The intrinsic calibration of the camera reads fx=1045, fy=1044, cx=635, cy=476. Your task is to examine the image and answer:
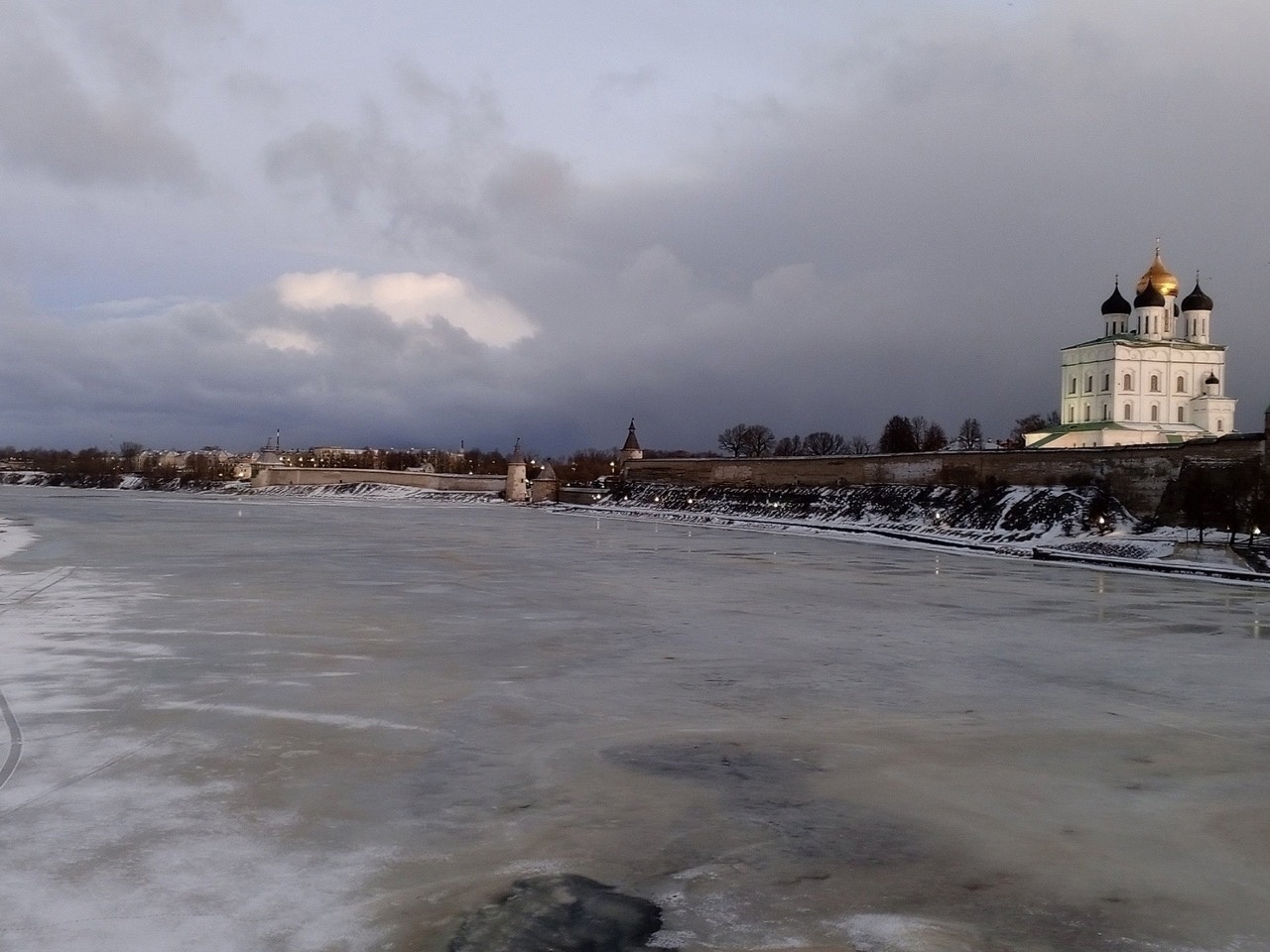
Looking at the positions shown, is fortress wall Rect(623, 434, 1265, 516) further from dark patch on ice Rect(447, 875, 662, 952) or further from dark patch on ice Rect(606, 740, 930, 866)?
→ dark patch on ice Rect(447, 875, 662, 952)

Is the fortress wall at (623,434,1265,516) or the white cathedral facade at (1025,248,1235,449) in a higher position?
the white cathedral facade at (1025,248,1235,449)

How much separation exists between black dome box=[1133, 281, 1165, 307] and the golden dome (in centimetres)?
15

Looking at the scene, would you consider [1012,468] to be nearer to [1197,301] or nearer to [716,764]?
[1197,301]

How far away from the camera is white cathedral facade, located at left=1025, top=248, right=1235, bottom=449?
4853 centimetres

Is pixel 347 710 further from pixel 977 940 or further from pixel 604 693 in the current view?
pixel 977 940

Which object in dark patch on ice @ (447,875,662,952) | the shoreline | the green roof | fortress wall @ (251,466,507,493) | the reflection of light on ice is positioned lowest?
dark patch on ice @ (447,875,662,952)

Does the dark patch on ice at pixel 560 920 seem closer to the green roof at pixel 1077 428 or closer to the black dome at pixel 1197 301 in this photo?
the green roof at pixel 1077 428

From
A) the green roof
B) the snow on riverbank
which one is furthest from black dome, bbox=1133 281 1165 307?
the snow on riverbank

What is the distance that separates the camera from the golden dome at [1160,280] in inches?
2004

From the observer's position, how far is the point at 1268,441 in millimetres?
28438

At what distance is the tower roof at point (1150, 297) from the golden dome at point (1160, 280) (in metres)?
0.12

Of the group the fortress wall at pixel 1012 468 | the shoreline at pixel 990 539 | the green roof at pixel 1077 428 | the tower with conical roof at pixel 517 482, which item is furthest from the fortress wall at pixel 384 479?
the green roof at pixel 1077 428

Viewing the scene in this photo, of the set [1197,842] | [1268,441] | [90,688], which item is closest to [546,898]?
[1197,842]

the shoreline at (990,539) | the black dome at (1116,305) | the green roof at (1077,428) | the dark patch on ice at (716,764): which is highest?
the black dome at (1116,305)
